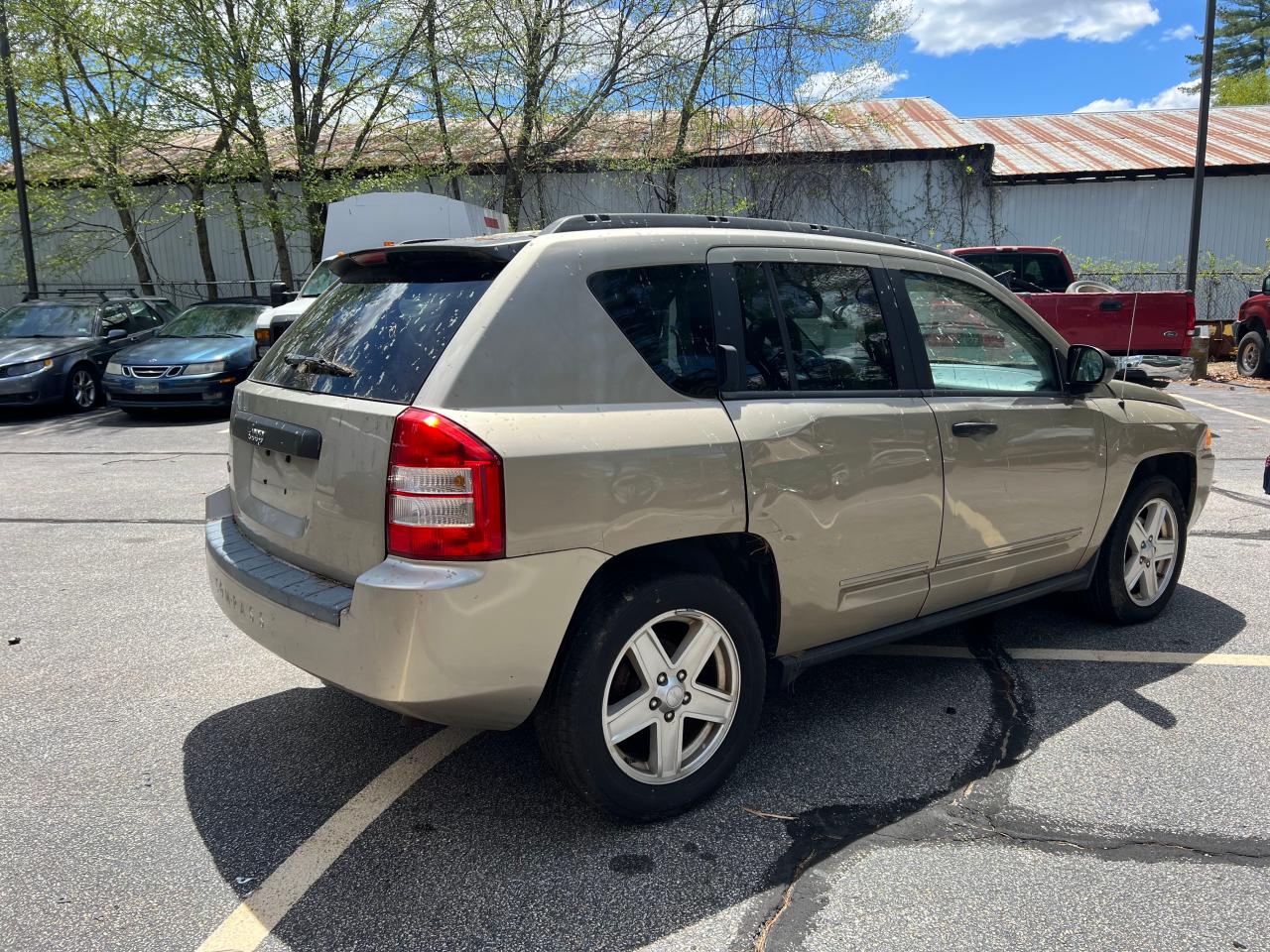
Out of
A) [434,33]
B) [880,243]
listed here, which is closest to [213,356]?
[434,33]

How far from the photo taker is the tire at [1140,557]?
4543mm

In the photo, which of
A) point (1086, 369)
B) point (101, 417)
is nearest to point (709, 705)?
point (1086, 369)

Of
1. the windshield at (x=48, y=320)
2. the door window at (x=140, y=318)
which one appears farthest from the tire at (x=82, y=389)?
the door window at (x=140, y=318)

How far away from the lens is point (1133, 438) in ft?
14.4

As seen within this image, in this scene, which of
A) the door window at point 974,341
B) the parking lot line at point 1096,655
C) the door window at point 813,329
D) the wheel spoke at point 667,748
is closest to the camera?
the wheel spoke at point 667,748

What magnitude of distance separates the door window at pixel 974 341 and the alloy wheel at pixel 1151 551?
3.42 ft

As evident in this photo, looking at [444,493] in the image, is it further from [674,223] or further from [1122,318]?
[1122,318]

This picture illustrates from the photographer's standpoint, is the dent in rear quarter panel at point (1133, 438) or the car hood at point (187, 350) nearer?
the dent in rear quarter panel at point (1133, 438)

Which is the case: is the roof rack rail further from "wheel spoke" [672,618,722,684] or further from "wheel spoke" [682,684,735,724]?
"wheel spoke" [682,684,735,724]

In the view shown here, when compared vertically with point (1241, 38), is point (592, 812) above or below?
below

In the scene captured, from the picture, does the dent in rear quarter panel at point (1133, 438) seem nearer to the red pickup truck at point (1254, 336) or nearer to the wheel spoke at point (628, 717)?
the wheel spoke at point (628, 717)

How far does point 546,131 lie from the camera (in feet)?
63.5

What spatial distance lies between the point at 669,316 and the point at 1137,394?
278cm

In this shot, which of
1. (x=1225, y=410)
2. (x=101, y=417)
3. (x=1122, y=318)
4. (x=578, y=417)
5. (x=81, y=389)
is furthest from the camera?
(x=81, y=389)
